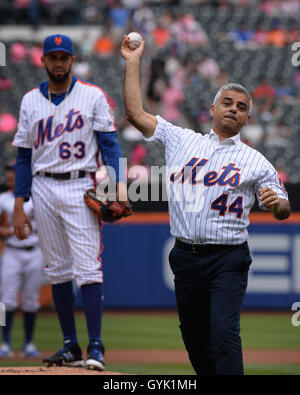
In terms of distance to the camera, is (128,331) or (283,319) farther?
(283,319)

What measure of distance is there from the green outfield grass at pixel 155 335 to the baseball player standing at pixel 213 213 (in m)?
2.26

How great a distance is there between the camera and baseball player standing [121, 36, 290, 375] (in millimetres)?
4305

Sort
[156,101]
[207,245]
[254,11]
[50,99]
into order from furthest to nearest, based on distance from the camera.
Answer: [254,11], [156,101], [50,99], [207,245]

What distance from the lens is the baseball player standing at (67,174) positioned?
208 inches

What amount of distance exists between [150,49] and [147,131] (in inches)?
501

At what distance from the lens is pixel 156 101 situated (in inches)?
614

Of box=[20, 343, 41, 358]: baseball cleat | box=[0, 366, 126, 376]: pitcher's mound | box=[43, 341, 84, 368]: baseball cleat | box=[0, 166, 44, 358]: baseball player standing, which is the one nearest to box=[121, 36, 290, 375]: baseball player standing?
box=[0, 366, 126, 376]: pitcher's mound

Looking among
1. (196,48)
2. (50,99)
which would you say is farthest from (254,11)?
(50,99)

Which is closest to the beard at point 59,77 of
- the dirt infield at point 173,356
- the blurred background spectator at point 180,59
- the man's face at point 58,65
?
the man's face at point 58,65

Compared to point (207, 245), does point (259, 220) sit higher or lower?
higher

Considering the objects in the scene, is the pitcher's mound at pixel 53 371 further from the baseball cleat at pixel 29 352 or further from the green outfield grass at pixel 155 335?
the baseball cleat at pixel 29 352

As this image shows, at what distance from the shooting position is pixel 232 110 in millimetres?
4484

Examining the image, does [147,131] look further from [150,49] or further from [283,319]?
[150,49]

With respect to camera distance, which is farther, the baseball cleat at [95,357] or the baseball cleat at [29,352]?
the baseball cleat at [29,352]
